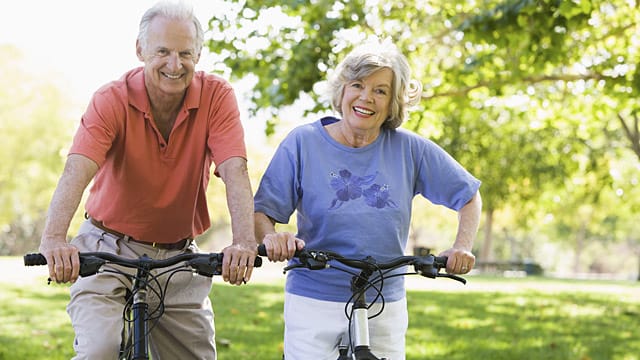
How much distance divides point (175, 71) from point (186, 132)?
30 cm

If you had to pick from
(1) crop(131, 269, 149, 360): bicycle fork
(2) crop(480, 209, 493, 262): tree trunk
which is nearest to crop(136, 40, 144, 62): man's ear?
(1) crop(131, 269, 149, 360): bicycle fork

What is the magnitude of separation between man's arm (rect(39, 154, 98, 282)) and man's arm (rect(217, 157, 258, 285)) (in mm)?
535

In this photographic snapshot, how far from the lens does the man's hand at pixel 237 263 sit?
11.4ft

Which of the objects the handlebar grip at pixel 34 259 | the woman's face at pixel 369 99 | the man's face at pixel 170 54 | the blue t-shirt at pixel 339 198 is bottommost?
the handlebar grip at pixel 34 259

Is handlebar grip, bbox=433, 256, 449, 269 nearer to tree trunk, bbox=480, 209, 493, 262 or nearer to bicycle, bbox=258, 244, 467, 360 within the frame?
bicycle, bbox=258, 244, 467, 360

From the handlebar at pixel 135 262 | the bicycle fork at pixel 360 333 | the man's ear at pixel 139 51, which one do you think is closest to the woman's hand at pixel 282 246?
the handlebar at pixel 135 262

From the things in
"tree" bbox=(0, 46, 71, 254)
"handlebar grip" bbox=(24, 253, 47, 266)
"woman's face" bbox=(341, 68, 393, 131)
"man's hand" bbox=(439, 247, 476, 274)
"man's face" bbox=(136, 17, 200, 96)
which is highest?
"tree" bbox=(0, 46, 71, 254)

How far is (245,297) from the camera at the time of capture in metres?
14.0

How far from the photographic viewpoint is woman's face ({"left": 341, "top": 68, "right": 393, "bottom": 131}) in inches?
156

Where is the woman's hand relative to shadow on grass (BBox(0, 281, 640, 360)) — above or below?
above

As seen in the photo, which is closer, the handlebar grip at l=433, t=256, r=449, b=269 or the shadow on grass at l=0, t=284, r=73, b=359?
the handlebar grip at l=433, t=256, r=449, b=269

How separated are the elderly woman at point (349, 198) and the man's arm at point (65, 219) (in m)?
0.72

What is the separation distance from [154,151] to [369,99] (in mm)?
928

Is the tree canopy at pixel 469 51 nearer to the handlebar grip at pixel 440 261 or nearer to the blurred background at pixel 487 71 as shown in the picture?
the blurred background at pixel 487 71
